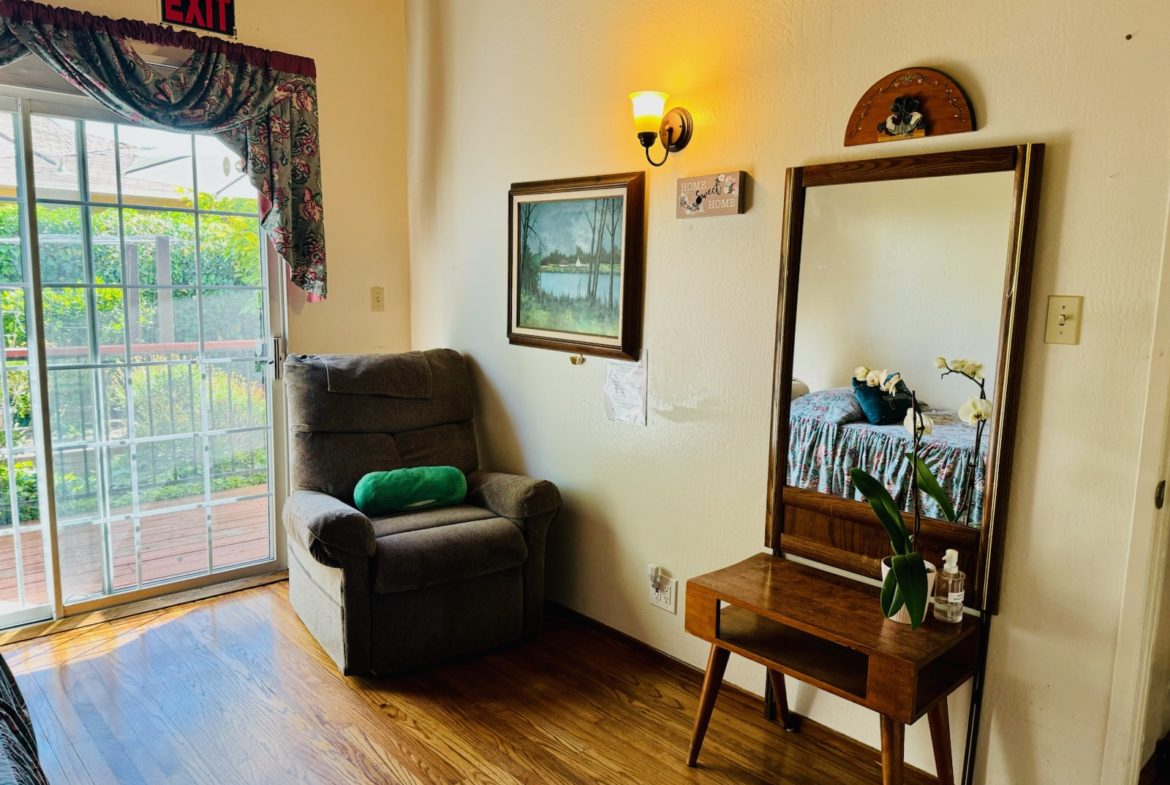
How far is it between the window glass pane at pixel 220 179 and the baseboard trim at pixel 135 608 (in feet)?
5.30

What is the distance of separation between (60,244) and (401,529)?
1.68m

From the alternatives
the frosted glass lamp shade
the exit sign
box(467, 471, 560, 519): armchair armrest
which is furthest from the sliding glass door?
the frosted glass lamp shade

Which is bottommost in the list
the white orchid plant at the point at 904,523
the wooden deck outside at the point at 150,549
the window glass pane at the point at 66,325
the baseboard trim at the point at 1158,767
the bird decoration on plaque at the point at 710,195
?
the baseboard trim at the point at 1158,767

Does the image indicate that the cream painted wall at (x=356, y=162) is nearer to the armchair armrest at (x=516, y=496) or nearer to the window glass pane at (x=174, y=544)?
the window glass pane at (x=174, y=544)

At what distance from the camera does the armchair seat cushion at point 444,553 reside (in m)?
2.53

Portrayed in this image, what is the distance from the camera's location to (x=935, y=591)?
1.88 metres

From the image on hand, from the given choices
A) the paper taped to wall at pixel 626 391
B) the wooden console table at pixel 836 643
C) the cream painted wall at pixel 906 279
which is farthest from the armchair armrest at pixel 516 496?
the cream painted wall at pixel 906 279

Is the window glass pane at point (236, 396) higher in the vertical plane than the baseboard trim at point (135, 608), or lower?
higher

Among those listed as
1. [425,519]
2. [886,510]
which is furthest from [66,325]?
[886,510]

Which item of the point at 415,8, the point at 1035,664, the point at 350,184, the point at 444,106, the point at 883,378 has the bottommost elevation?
the point at 1035,664

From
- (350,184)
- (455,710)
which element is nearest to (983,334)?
(455,710)

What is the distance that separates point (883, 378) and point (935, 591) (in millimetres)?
552

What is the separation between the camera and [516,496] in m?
2.86

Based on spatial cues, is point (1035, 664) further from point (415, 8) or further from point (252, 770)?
point (415, 8)
